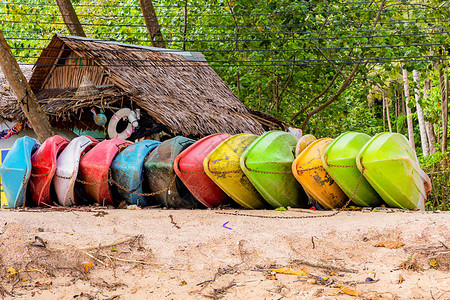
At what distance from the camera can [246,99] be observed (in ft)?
47.2

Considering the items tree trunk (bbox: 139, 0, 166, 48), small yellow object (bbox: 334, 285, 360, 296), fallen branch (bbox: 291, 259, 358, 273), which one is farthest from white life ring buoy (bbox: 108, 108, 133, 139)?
small yellow object (bbox: 334, 285, 360, 296)

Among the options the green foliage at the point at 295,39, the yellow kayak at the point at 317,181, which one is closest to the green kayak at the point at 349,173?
the yellow kayak at the point at 317,181

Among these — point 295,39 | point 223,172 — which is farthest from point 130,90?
point 295,39

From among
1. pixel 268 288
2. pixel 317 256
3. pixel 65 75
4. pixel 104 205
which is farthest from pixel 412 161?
pixel 65 75

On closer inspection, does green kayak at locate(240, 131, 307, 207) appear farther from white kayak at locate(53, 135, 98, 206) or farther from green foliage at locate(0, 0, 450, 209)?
green foliage at locate(0, 0, 450, 209)

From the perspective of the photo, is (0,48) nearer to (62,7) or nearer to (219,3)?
(62,7)

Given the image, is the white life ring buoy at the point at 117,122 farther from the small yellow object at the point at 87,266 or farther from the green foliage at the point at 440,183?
the green foliage at the point at 440,183

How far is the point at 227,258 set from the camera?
3.86 m

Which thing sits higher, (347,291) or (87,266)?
(87,266)

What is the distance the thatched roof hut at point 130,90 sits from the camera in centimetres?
855

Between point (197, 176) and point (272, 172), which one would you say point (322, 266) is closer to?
point (272, 172)

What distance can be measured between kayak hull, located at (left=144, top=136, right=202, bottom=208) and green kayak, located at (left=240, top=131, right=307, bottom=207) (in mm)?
1026

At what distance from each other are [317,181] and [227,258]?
87.7 inches

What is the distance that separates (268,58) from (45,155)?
6.80 metres
